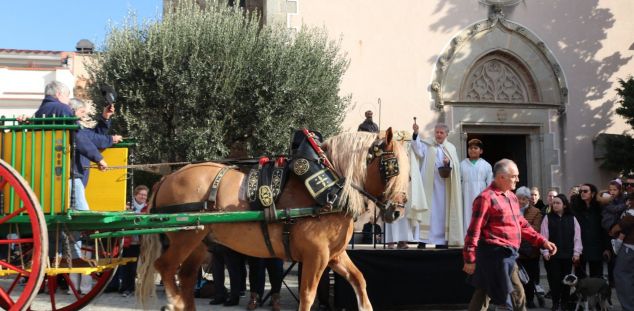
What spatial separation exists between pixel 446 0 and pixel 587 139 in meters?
4.66

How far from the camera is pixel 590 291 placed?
317 inches

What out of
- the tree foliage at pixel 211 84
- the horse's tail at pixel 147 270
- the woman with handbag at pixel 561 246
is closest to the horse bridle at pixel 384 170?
the horse's tail at pixel 147 270

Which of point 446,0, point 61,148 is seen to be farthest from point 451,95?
point 61,148

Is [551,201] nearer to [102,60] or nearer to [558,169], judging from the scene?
[558,169]

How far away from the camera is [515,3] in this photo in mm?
14492

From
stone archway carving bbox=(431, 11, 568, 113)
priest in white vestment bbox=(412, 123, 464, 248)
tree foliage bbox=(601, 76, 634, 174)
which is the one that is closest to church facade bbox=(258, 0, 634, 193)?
stone archway carving bbox=(431, 11, 568, 113)

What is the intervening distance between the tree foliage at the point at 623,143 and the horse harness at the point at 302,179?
9.88m

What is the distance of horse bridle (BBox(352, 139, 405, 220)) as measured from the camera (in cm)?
569

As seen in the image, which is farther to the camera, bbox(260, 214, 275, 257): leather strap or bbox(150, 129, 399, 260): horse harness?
bbox(260, 214, 275, 257): leather strap

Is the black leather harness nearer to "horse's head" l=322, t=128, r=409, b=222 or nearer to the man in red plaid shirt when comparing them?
"horse's head" l=322, t=128, r=409, b=222

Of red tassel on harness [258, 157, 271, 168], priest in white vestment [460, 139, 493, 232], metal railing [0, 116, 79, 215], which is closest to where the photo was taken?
metal railing [0, 116, 79, 215]

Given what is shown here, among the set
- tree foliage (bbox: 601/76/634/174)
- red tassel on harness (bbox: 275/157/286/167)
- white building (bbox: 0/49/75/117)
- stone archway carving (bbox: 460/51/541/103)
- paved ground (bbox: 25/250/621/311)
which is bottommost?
paved ground (bbox: 25/250/621/311)

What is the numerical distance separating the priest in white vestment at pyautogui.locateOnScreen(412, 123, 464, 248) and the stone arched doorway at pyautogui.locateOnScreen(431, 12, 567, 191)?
517 cm

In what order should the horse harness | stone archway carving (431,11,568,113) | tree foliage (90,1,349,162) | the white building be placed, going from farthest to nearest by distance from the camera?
the white building < stone archway carving (431,11,568,113) < tree foliage (90,1,349,162) < the horse harness
